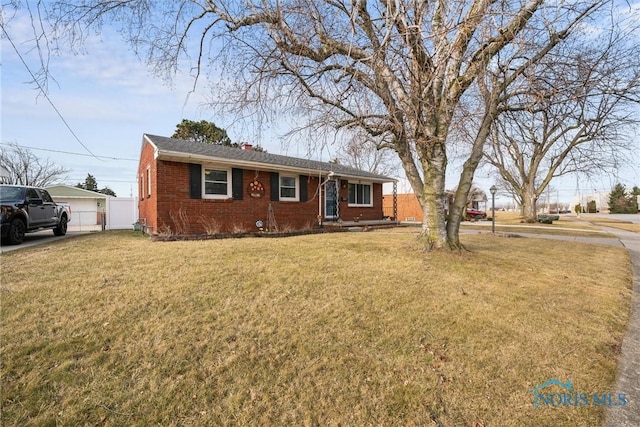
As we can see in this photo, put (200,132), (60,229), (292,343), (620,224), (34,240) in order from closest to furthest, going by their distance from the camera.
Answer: (292,343)
(34,240)
(60,229)
(200,132)
(620,224)

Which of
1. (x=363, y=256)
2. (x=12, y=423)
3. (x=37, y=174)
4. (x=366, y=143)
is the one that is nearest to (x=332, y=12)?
(x=366, y=143)

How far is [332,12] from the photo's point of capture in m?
5.59

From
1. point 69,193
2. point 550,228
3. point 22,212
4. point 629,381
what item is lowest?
point 629,381

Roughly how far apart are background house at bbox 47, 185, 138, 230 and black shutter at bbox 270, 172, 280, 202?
10.9 meters

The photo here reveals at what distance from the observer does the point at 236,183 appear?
11.4 metres

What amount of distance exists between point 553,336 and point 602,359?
18.8 inches

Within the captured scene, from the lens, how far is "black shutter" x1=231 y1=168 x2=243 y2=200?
11375 mm

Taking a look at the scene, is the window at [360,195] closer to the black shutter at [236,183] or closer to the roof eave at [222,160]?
the roof eave at [222,160]

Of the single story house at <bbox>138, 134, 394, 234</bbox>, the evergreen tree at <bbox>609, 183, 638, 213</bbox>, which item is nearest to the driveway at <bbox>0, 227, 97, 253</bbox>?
the single story house at <bbox>138, 134, 394, 234</bbox>

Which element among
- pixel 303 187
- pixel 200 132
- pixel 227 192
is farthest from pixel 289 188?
pixel 200 132

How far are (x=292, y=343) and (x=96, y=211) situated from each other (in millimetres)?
25606

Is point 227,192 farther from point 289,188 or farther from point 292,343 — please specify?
point 292,343

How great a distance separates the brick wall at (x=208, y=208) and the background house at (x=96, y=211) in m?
8.56

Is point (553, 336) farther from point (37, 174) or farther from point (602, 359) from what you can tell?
point (37, 174)
